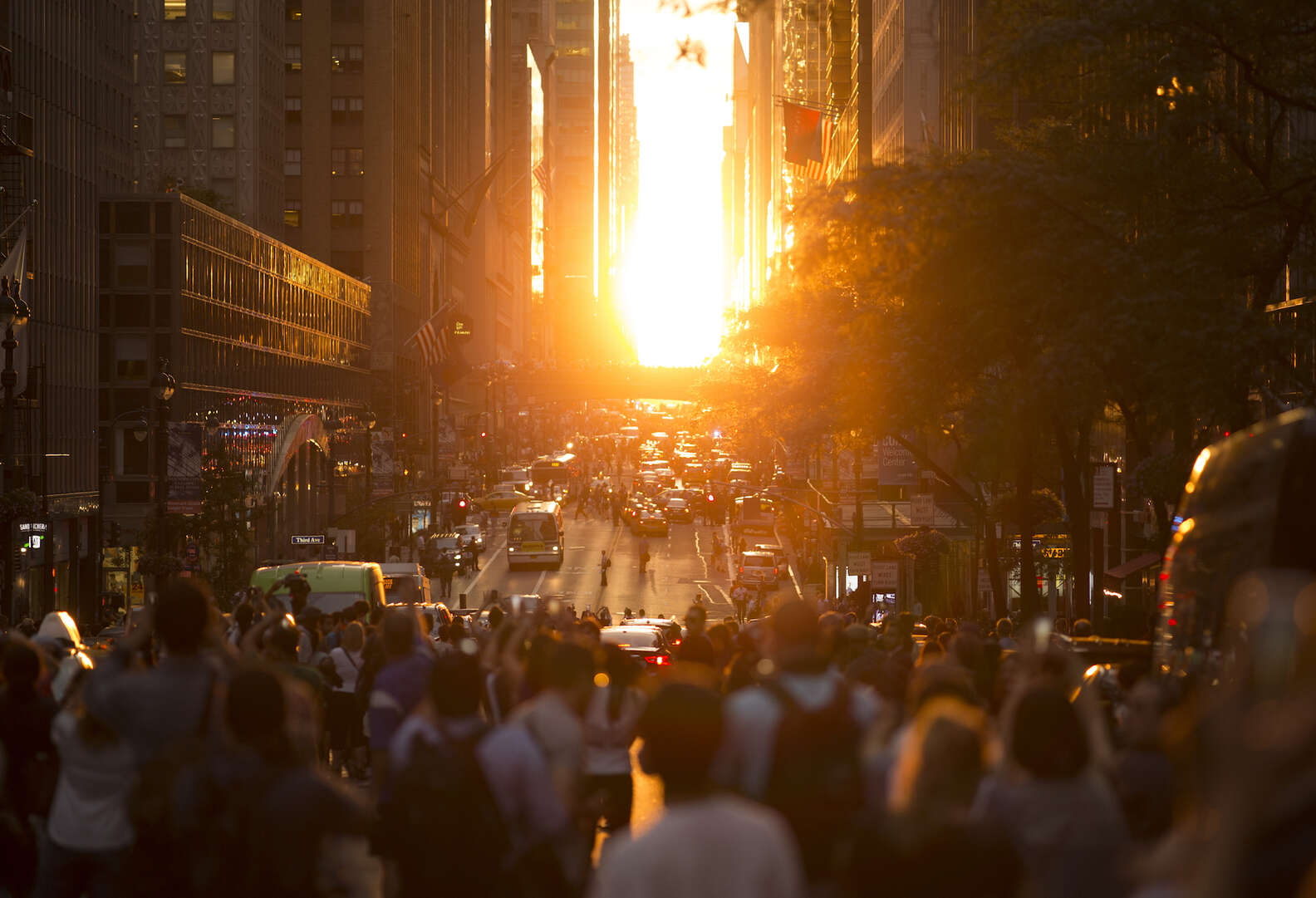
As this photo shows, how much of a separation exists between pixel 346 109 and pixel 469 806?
416 ft

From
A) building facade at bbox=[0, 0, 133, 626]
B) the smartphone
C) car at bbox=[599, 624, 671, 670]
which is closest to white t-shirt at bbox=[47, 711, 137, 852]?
the smartphone

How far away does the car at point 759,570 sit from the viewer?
Answer: 64438mm

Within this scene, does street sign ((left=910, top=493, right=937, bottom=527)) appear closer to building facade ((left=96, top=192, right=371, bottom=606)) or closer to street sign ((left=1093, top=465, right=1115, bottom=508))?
street sign ((left=1093, top=465, right=1115, bottom=508))

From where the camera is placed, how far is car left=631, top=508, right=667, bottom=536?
93.0 meters

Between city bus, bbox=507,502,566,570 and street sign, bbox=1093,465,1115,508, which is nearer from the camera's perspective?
A: street sign, bbox=1093,465,1115,508

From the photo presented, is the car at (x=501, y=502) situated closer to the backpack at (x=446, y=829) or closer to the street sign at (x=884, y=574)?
the street sign at (x=884, y=574)

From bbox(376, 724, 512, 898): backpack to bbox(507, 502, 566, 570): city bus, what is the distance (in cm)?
6897

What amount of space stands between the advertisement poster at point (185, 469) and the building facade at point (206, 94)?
5885 cm

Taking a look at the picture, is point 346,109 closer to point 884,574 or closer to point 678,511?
point 678,511

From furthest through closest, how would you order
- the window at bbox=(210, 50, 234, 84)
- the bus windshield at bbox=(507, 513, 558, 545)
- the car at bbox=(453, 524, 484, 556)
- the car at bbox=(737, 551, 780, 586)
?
the window at bbox=(210, 50, 234, 84) < the car at bbox=(453, 524, 484, 556) < the bus windshield at bbox=(507, 513, 558, 545) < the car at bbox=(737, 551, 780, 586)

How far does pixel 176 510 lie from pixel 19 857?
42.3 m

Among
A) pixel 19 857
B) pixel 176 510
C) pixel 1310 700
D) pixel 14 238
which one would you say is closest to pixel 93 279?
pixel 14 238

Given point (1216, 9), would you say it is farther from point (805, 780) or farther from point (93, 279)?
point (93, 279)

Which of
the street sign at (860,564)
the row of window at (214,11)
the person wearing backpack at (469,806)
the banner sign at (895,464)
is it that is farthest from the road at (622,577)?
the person wearing backpack at (469,806)
